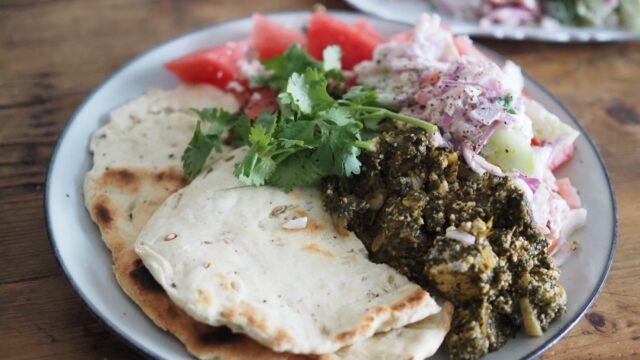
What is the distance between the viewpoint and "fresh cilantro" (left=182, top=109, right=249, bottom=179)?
319 cm

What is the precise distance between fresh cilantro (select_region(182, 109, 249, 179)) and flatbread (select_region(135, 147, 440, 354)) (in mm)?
201

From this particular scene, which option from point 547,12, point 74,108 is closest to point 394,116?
point 74,108

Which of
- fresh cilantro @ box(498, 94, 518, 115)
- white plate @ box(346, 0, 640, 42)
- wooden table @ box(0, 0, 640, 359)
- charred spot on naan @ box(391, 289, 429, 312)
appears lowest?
wooden table @ box(0, 0, 640, 359)

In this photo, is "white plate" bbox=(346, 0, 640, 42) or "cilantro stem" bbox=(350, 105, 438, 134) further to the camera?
"white plate" bbox=(346, 0, 640, 42)

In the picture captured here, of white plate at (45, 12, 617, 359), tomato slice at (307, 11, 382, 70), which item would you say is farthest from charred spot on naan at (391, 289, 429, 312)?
tomato slice at (307, 11, 382, 70)

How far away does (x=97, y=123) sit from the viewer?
3.50m

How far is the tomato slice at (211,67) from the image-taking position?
375 centimetres

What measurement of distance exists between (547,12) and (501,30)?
1.46 feet

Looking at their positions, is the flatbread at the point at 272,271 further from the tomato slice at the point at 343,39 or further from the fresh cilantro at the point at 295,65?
the tomato slice at the point at 343,39

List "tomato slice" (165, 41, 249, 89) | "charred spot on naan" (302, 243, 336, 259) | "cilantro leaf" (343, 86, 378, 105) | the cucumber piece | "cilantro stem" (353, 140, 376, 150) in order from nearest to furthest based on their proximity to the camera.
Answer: "charred spot on naan" (302, 243, 336, 259), "cilantro stem" (353, 140, 376, 150), the cucumber piece, "cilantro leaf" (343, 86, 378, 105), "tomato slice" (165, 41, 249, 89)

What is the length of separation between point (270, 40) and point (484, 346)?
209cm

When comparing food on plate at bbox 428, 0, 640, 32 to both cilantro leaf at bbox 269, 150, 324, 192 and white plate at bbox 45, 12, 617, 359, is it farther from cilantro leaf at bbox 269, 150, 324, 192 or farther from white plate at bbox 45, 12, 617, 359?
cilantro leaf at bbox 269, 150, 324, 192

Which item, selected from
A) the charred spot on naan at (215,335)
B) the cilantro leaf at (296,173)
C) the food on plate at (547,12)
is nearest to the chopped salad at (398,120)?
the cilantro leaf at (296,173)

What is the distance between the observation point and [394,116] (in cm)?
299
